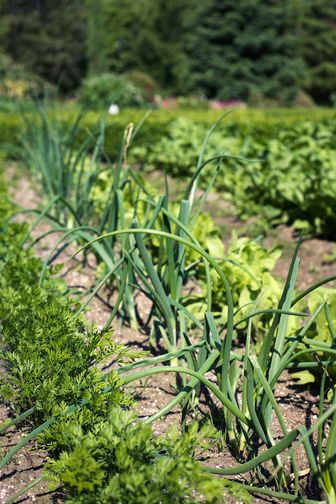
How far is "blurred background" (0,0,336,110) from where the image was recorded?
26.0 m

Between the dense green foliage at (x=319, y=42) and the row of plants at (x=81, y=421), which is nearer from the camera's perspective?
the row of plants at (x=81, y=421)

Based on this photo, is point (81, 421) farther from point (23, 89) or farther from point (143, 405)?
point (23, 89)

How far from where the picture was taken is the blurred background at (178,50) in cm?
2599

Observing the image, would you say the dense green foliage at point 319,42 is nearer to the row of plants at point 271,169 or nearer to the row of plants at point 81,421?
the row of plants at point 271,169

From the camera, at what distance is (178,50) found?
3800 cm

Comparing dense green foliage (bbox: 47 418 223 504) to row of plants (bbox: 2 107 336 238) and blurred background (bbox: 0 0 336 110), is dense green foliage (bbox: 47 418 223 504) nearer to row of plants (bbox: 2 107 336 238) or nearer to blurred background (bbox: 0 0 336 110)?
row of plants (bbox: 2 107 336 238)

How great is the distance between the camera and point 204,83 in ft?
96.8

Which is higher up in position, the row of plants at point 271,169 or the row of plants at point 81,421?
the row of plants at point 81,421

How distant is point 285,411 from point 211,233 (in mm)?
1650

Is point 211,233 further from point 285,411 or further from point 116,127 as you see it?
point 116,127

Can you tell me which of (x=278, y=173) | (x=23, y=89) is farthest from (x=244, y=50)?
(x=278, y=173)

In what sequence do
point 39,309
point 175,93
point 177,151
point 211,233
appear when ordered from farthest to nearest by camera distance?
point 175,93 → point 177,151 → point 211,233 → point 39,309

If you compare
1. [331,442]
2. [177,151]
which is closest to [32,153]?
[177,151]

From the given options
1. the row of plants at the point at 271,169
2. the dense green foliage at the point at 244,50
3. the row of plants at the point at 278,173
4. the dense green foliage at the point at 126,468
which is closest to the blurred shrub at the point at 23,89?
the row of plants at the point at 271,169
